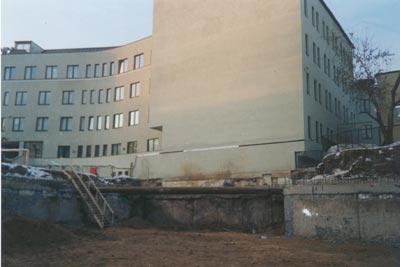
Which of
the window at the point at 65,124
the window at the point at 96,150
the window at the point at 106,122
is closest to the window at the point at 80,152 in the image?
the window at the point at 96,150

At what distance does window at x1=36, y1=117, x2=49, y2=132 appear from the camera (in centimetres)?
5434

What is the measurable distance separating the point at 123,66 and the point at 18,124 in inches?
656

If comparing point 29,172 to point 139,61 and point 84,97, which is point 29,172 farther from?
point 84,97

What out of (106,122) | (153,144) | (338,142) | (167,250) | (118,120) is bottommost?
(167,250)

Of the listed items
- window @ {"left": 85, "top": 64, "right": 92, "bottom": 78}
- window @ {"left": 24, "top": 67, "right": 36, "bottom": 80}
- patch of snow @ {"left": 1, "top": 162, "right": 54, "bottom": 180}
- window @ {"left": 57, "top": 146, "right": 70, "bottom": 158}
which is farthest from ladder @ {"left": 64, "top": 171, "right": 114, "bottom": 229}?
window @ {"left": 24, "top": 67, "right": 36, "bottom": 80}

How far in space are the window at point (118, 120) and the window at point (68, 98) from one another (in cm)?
711

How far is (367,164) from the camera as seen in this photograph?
57.3ft

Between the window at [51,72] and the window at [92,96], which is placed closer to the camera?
the window at [92,96]

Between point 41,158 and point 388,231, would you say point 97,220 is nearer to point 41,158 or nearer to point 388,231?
point 388,231

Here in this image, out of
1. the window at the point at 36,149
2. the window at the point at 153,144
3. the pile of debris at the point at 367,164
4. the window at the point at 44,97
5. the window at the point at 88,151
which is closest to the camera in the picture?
the pile of debris at the point at 367,164

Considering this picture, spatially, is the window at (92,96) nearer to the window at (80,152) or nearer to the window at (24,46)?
the window at (80,152)

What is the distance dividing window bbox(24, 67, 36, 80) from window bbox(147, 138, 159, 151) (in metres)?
21.1

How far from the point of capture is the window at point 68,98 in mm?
54562

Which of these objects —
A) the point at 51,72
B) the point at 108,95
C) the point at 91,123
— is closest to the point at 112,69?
the point at 108,95
